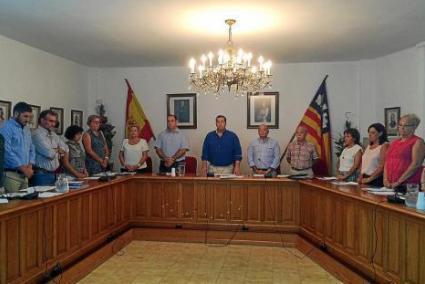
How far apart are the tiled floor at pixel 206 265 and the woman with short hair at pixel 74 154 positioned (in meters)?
1.18

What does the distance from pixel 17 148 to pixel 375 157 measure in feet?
12.5

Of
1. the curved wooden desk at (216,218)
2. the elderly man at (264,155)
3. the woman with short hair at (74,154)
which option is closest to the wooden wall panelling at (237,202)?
the curved wooden desk at (216,218)

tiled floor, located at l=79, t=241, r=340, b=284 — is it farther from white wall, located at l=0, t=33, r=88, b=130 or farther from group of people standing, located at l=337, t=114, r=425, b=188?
white wall, located at l=0, t=33, r=88, b=130

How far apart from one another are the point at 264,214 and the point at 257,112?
101 inches

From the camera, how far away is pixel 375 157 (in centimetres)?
446

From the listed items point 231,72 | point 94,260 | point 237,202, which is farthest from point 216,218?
point 231,72

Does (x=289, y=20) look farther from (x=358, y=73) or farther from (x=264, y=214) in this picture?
(x=358, y=73)

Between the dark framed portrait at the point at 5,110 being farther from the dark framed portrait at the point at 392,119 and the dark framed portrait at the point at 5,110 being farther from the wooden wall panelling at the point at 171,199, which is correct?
the dark framed portrait at the point at 392,119

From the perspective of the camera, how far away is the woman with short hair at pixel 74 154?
510 centimetres

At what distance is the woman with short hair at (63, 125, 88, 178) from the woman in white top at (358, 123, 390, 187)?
3.49 metres

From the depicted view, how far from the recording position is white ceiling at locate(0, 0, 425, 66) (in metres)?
3.95

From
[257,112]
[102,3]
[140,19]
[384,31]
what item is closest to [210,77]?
[140,19]

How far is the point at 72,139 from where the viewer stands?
17.0ft

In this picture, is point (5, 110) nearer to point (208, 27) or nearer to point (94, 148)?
point (94, 148)
